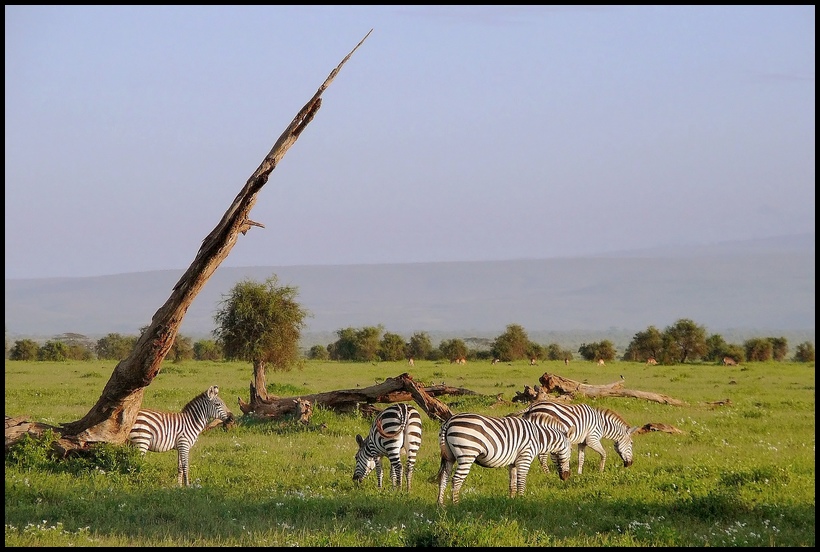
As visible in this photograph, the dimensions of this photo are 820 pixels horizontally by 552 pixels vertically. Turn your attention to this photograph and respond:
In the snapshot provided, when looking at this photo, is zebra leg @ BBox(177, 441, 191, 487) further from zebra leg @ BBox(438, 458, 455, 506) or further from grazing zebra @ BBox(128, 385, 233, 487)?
zebra leg @ BBox(438, 458, 455, 506)

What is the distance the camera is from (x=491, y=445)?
13.1m

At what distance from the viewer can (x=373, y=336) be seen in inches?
2901

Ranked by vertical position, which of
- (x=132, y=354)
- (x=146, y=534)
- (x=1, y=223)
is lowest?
(x=146, y=534)

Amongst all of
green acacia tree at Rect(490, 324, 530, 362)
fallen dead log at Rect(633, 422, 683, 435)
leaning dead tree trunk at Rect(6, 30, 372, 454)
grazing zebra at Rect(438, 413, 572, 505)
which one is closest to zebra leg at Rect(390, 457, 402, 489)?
grazing zebra at Rect(438, 413, 572, 505)

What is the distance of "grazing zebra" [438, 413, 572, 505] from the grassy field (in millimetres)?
423

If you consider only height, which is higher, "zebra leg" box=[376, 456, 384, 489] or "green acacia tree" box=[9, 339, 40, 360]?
"green acacia tree" box=[9, 339, 40, 360]

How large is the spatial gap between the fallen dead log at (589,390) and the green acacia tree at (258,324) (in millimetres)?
8718

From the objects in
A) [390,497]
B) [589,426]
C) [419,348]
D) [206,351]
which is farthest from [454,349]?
[390,497]

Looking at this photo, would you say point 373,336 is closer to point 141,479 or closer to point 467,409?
point 467,409

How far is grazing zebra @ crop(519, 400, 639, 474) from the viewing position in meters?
16.5

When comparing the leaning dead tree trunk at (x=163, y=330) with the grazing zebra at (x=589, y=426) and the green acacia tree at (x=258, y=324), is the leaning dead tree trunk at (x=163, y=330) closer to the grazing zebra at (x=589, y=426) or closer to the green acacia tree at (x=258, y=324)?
the grazing zebra at (x=589, y=426)

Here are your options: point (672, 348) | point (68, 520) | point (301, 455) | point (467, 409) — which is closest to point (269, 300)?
point (467, 409)

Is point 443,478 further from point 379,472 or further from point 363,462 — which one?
point 363,462

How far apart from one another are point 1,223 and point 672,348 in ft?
231
